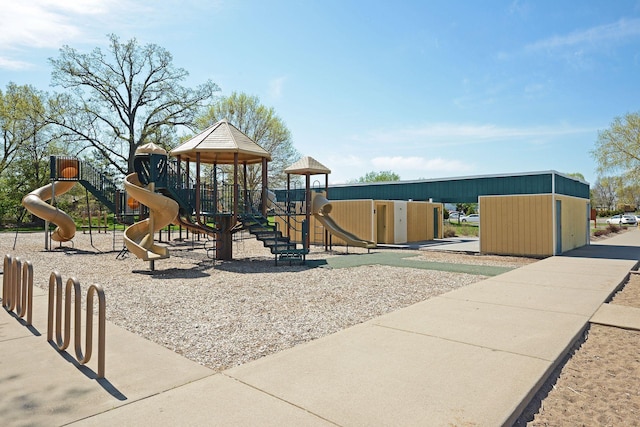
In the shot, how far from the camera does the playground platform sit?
10.4 ft

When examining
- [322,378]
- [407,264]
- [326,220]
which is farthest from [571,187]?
[322,378]

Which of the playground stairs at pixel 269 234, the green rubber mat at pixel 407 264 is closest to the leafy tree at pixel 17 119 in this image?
the playground stairs at pixel 269 234

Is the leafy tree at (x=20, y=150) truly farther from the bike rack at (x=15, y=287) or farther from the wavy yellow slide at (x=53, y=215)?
the bike rack at (x=15, y=287)


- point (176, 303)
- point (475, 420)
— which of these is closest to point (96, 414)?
point (475, 420)

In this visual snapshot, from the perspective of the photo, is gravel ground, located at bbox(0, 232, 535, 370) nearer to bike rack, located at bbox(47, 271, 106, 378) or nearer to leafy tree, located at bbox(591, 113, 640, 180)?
bike rack, located at bbox(47, 271, 106, 378)

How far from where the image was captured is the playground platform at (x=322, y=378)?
10.4 feet

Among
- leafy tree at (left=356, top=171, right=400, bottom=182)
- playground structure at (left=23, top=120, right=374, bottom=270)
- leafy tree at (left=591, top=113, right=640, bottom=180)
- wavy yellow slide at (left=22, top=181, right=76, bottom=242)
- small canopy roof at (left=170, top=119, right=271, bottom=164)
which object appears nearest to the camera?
playground structure at (left=23, top=120, right=374, bottom=270)

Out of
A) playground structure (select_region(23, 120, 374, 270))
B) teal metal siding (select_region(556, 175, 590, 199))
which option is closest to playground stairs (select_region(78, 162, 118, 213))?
playground structure (select_region(23, 120, 374, 270))

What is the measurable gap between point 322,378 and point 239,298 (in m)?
4.41

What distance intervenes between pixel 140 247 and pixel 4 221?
36.9 meters

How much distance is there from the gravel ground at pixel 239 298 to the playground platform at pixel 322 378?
505 millimetres

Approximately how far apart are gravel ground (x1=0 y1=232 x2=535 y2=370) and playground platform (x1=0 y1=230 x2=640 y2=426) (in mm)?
505

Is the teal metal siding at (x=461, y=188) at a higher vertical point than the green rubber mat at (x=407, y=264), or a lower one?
higher

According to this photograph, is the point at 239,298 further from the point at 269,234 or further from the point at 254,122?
the point at 254,122
